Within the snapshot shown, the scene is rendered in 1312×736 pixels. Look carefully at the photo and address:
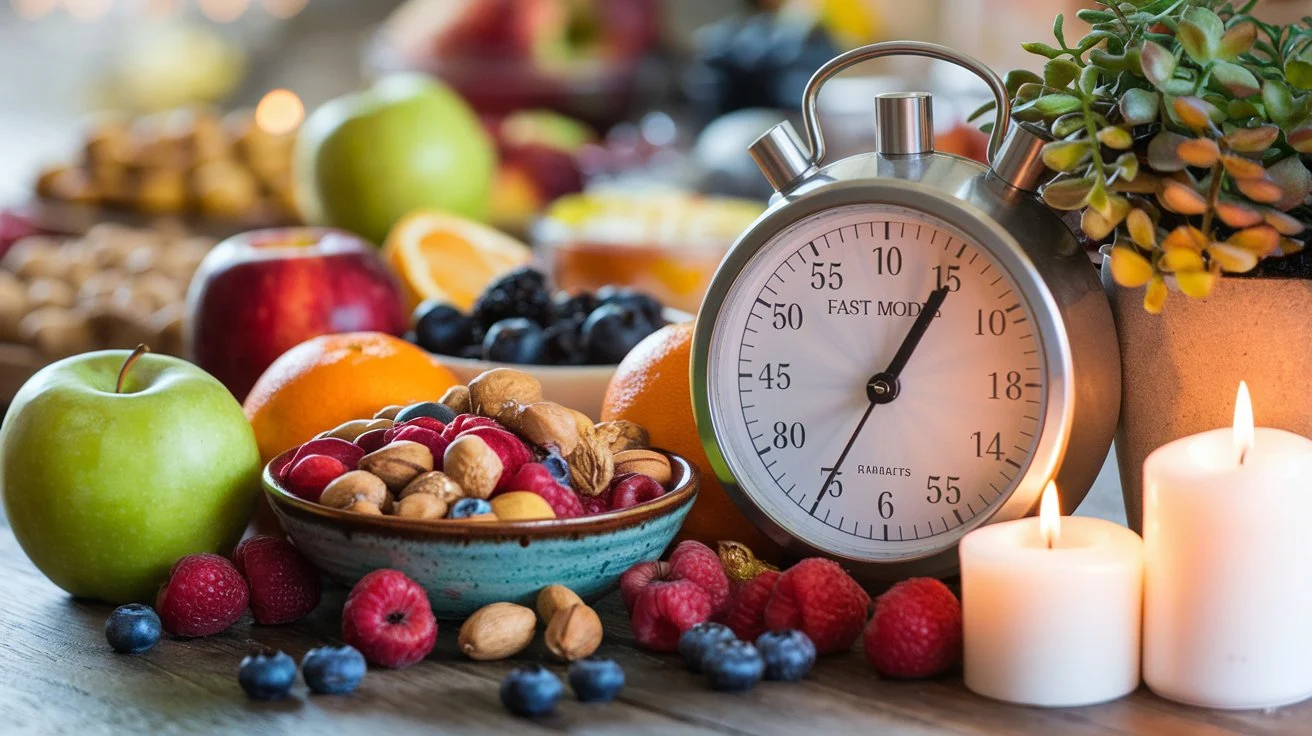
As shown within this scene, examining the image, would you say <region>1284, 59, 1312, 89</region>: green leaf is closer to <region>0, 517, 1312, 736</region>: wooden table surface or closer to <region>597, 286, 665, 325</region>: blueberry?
<region>0, 517, 1312, 736</region>: wooden table surface

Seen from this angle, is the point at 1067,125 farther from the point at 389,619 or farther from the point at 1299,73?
the point at 389,619

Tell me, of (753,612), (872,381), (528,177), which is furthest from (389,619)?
(528,177)

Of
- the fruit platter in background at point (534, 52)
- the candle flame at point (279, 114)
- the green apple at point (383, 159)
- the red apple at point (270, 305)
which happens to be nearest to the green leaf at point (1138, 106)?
the red apple at point (270, 305)

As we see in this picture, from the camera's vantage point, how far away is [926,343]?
3.43 feet

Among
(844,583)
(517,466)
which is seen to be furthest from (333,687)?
(844,583)

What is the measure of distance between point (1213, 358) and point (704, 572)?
0.40m

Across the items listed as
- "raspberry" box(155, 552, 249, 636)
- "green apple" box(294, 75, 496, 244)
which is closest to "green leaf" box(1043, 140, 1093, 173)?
"raspberry" box(155, 552, 249, 636)

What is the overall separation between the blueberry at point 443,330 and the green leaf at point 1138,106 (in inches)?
30.8

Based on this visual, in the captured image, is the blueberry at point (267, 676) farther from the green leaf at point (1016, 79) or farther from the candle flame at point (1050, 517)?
the green leaf at point (1016, 79)

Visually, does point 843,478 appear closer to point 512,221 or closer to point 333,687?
point 333,687

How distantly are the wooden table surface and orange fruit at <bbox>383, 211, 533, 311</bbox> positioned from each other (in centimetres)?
96

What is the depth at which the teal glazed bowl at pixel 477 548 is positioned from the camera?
96 centimetres

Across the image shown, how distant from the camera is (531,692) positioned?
885 mm

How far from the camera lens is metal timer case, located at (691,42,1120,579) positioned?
101cm
